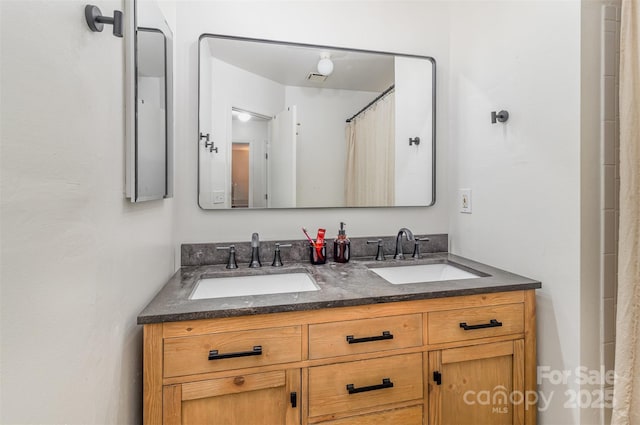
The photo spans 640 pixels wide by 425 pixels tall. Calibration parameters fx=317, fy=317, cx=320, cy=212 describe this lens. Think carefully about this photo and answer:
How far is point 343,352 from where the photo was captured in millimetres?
1066

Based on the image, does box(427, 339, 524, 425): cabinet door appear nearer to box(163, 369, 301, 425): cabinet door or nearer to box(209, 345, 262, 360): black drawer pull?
box(163, 369, 301, 425): cabinet door

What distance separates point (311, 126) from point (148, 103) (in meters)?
0.82

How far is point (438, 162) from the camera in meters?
1.86

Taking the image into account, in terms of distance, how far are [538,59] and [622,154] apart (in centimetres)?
49

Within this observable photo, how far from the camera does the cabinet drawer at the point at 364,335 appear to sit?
105 cm

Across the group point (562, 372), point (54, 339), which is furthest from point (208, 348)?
point (562, 372)

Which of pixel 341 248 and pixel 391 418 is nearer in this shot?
pixel 391 418

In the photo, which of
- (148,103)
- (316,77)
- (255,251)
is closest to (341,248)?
(255,251)

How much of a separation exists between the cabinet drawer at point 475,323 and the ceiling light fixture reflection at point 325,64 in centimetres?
129

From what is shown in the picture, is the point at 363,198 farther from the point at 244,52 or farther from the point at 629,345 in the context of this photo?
the point at 629,345

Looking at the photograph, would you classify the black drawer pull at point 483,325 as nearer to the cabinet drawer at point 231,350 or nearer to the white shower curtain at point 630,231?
the white shower curtain at point 630,231

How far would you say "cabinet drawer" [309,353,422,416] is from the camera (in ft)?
3.43

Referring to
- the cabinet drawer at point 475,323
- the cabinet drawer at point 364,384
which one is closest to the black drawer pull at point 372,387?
the cabinet drawer at point 364,384

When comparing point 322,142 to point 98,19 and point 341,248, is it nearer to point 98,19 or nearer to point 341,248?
point 341,248
